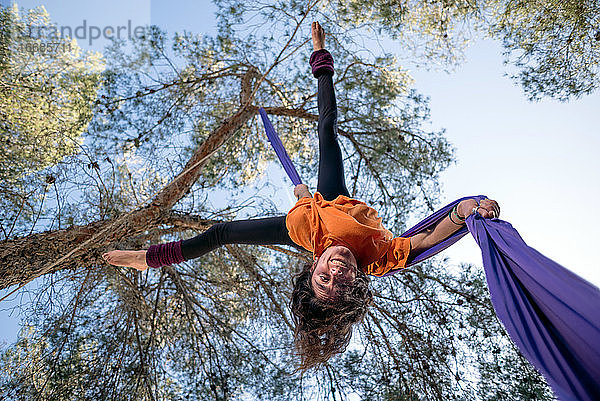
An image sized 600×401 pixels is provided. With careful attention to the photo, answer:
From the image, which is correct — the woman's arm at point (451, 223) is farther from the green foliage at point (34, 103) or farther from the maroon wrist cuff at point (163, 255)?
the green foliage at point (34, 103)

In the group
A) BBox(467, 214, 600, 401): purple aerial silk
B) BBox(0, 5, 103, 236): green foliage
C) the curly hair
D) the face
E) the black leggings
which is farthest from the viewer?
BBox(0, 5, 103, 236): green foliage

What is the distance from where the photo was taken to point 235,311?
3.40 meters

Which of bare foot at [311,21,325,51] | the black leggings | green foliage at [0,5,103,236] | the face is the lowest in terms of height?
the face

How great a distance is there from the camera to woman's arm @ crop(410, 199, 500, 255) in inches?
55.6

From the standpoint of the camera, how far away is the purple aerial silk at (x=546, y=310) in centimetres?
88

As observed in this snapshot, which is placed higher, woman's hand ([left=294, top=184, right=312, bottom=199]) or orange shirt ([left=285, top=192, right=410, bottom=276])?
woman's hand ([left=294, top=184, right=312, bottom=199])

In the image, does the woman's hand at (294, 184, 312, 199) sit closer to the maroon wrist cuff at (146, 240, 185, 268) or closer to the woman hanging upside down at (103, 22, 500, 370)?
the woman hanging upside down at (103, 22, 500, 370)

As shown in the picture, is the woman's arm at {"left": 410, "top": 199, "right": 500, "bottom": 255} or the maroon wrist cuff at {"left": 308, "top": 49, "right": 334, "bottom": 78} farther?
the maroon wrist cuff at {"left": 308, "top": 49, "right": 334, "bottom": 78}

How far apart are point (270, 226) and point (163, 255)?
596mm

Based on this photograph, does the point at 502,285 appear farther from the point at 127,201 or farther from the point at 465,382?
the point at 127,201

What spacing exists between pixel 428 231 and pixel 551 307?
73 centimetres

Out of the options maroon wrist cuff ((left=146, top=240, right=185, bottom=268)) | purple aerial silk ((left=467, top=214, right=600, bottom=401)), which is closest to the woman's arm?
purple aerial silk ((left=467, top=214, right=600, bottom=401))

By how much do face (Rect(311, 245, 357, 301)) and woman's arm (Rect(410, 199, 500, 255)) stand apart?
0.30m

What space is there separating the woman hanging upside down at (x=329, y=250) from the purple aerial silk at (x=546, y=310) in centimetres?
21
